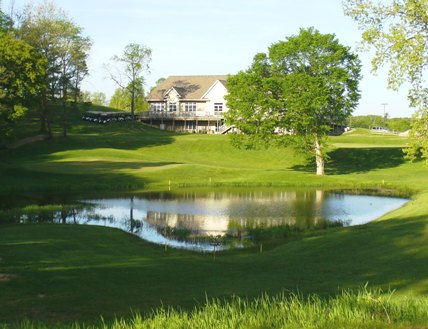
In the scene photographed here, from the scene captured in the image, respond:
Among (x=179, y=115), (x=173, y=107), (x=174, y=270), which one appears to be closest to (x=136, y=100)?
(x=173, y=107)

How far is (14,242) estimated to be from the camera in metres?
22.9

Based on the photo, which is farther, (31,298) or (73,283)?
(73,283)

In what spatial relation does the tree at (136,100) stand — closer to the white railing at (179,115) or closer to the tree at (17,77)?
the white railing at (179,115)

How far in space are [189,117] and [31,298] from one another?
98930 mm

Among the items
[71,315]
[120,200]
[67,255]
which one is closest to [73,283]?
[71,315]

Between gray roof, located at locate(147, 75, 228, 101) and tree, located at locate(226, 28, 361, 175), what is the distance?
51177 mm

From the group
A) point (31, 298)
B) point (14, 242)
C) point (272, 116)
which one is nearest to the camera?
point (31, 298)

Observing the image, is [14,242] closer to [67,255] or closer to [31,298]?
[67,255]

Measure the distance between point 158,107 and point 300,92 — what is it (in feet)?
203

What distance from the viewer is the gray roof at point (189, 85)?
118438mm

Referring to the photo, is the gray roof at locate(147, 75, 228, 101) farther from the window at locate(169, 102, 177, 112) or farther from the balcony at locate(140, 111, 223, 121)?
the balcony at locate(140, 111, 223, 121)

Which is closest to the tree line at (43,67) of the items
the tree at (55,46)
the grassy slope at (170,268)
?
the tree at (55,46)

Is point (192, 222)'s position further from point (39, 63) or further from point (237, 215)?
point (39, 63)

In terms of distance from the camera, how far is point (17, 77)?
56312mm
